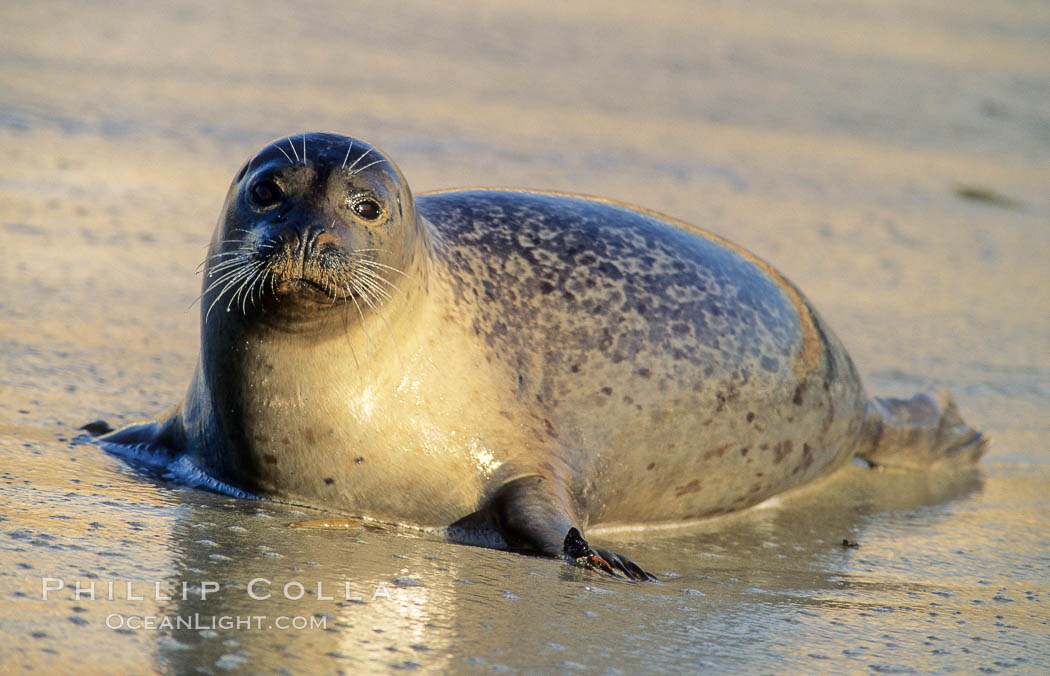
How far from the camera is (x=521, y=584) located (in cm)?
288

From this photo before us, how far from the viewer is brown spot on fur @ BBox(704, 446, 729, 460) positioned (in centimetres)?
387

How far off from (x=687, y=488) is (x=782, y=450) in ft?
1.37

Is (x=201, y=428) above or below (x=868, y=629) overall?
above

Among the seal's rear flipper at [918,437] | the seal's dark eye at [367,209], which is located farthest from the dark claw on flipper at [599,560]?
the seal's rear flipper at [918,437]

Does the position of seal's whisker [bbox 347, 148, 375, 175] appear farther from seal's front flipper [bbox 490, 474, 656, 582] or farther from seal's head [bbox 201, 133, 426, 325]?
seal's front flipper [bbox 490, 474, 656, 582]

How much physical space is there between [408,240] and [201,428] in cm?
79

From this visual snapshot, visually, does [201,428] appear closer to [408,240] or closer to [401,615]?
[408,240]

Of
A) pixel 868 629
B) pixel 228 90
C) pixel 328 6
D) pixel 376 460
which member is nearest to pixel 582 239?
pixel 376 460

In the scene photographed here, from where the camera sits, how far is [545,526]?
3273 millimetres

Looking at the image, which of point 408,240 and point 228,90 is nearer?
point 408,240

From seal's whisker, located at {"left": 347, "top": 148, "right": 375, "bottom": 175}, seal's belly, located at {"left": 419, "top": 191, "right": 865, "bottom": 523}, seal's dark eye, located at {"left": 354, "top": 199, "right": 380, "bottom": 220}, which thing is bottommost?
seal's belly, located at {"left": 419, "top": 191, "right": 865, "bottom": 523}

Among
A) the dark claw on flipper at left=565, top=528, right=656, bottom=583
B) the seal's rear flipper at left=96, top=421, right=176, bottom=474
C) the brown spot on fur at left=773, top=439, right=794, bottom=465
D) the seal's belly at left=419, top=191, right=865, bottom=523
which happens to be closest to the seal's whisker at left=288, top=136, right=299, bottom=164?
the seal's belly at left=419, top=191, right=865, bottom=523

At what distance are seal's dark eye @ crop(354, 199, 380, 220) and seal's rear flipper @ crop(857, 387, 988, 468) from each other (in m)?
2.20

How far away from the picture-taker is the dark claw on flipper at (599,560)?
3094 mm
